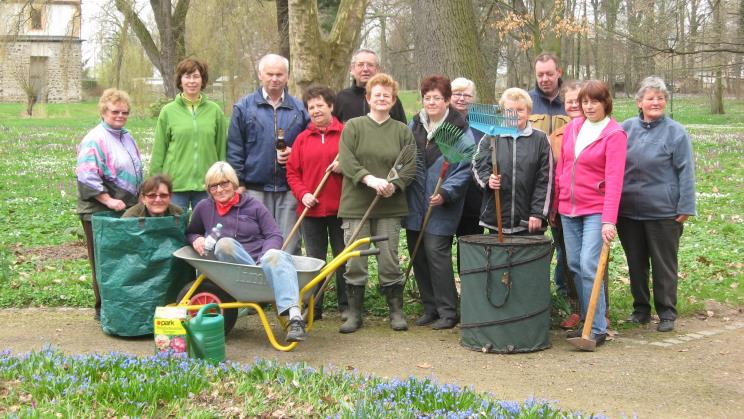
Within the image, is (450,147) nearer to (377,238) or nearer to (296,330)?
(377,238)

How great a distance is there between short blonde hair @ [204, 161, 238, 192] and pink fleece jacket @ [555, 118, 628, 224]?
2332 mm

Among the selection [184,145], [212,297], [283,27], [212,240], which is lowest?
[212,297]

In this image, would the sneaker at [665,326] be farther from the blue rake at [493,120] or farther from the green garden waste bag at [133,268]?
the green garden waste bag at [133,268]

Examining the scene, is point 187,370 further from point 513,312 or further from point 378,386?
point 513,312

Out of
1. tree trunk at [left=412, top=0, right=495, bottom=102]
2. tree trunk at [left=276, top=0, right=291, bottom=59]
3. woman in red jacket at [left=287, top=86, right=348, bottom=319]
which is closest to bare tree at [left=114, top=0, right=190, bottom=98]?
tree trunk at [left=276, top=0, right=291, bottom=59]

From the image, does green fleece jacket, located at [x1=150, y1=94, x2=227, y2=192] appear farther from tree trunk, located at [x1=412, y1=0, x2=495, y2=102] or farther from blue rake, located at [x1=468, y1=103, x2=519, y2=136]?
tree trunk, located at [x1=412, y1=0, x2=495, y2=102]

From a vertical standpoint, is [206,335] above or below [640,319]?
above

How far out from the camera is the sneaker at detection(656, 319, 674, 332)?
628cm

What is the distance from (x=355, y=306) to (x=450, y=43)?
Answer: 375 centimetres

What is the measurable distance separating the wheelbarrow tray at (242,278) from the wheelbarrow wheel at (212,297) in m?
0.20

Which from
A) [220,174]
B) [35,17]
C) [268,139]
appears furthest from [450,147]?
[35,17]

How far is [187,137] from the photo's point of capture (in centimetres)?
642

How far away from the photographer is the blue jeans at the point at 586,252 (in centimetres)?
582

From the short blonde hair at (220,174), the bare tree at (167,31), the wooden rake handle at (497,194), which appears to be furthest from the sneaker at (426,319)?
the bare tree at (167,31)
